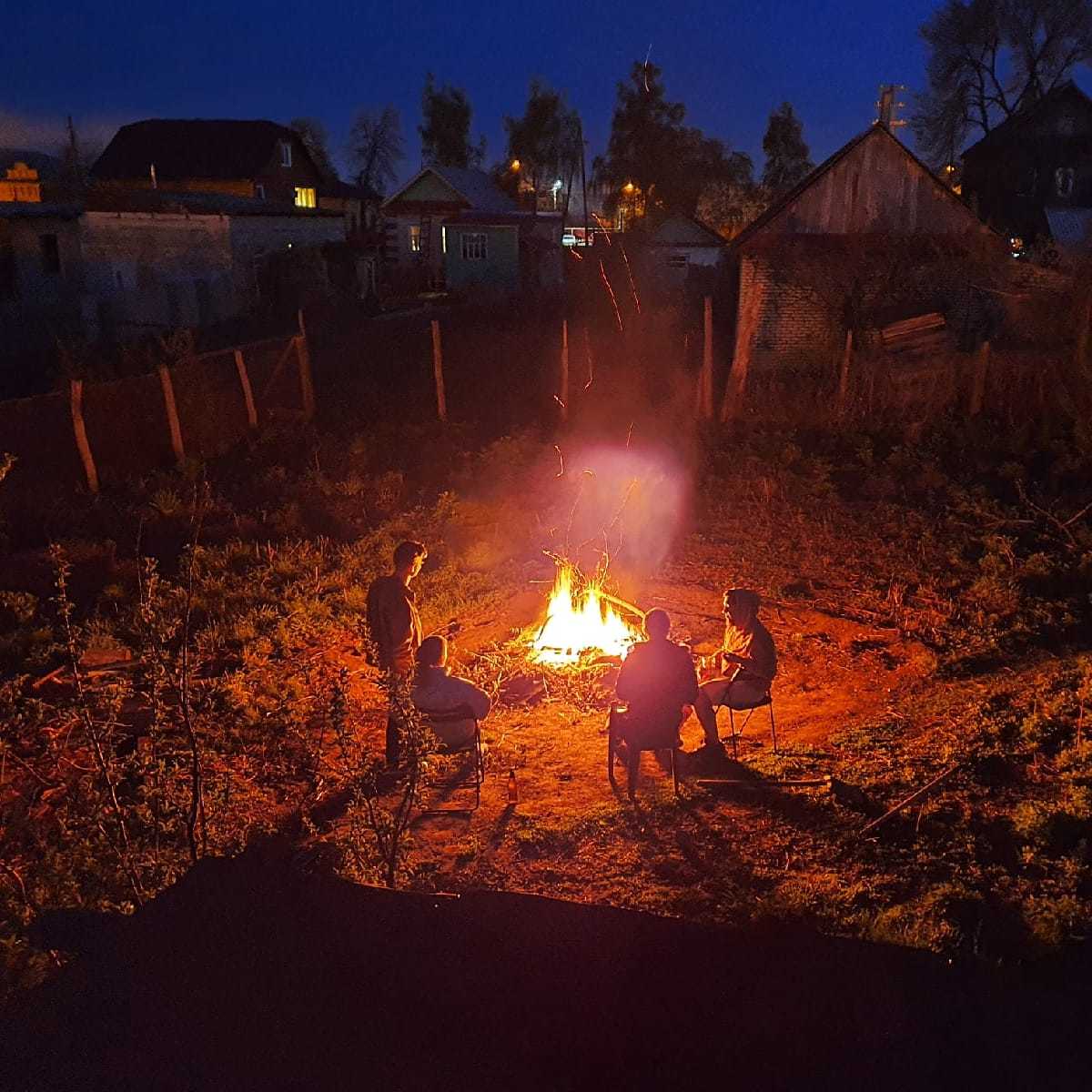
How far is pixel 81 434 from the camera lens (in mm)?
11281

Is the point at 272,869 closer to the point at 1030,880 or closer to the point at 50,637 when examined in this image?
the point at 1030,880

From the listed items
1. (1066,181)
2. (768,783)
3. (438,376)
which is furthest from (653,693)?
(1066,181)

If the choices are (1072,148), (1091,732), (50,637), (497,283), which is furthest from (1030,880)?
(1072,148)

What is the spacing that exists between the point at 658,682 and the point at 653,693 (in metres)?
0.08

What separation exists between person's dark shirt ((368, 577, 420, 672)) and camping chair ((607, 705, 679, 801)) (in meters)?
1.41

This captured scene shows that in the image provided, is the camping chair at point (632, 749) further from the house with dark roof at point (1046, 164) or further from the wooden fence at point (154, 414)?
the house with dark roof at point (1046, 164)

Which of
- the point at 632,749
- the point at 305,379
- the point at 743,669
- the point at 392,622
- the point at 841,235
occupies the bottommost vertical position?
the point at 632,749

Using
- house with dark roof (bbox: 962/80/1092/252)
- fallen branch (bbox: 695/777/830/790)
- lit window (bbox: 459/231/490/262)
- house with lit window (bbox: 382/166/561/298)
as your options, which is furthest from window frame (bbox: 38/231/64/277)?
house with dark roof (bbox: 962/80/1092/252)

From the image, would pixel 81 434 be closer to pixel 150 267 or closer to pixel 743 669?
pixel 743 669

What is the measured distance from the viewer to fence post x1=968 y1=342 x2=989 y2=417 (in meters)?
14.1

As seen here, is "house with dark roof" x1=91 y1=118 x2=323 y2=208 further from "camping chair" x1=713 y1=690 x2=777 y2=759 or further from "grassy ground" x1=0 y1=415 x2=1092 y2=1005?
"camping chair" x1=713 y1=690 x2=777 y2=759

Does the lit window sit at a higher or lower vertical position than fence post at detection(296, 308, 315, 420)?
higher

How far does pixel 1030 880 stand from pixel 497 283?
1392 inches

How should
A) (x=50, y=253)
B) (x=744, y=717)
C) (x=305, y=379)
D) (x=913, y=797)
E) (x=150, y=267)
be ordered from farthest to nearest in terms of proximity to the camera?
(x=150, y=267)
(x=50, y=253)
(x=305, y=379)
(x=744, y=717)
(x=913, y=797)
